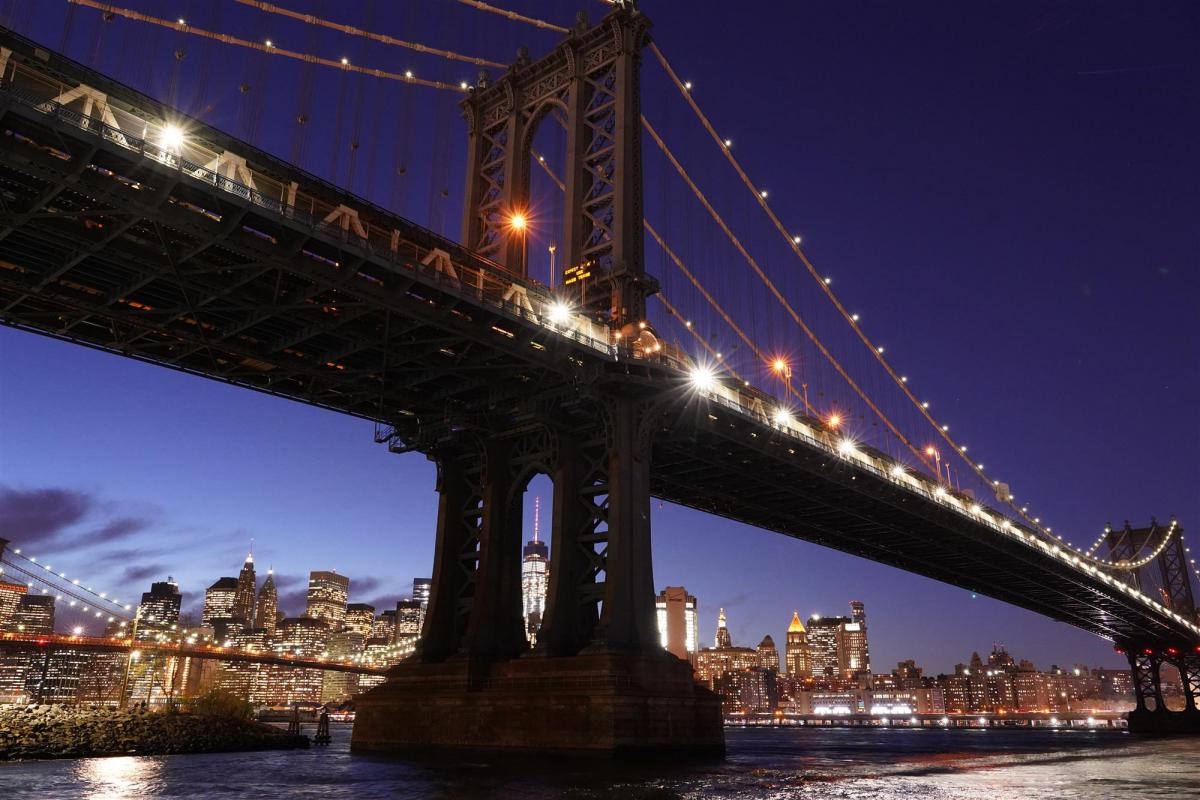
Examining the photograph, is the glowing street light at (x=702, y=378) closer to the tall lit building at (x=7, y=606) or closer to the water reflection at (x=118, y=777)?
the water reflection at (x=118, y=777)

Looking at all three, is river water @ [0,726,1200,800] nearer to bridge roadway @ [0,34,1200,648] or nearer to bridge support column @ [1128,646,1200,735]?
bridge roadway @ [0,34,1200,648]

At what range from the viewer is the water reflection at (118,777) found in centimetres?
2198

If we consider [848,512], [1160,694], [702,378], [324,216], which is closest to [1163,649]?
[1160,694]

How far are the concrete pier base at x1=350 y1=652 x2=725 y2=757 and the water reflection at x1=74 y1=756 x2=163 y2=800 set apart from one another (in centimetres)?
1044

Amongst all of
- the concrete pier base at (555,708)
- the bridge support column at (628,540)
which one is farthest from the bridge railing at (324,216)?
the concrete pier base at (555,708)

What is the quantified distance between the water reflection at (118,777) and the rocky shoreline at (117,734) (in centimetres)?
233

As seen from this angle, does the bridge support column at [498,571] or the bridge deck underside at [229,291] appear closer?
the bridge deck underside at [229,291]

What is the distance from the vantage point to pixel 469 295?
112 feet

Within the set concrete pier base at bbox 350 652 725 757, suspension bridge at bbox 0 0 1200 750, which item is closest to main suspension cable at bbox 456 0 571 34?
suspension bridge at bbox 0 0 1200 750

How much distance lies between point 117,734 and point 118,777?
16.2 m

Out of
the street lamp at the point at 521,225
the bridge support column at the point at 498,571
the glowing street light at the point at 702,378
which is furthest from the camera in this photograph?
the street lamp at the point at 521,225

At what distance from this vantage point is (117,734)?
136 ft

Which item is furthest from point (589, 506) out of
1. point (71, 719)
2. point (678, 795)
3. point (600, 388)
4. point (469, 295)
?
point (71, 719)

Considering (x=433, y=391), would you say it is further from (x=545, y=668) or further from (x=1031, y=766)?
(x=1031, y=766)
